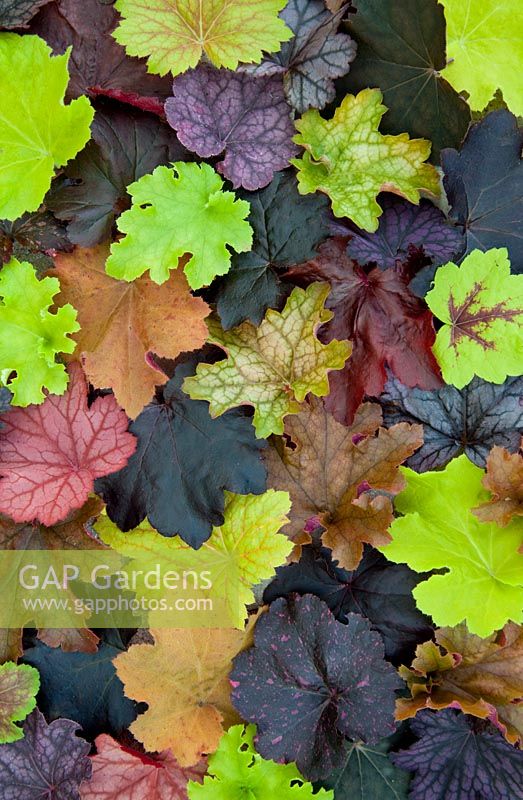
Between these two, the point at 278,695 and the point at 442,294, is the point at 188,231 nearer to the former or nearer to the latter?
the point at 442,294

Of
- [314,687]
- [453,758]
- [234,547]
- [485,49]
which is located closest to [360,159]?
[485,49]

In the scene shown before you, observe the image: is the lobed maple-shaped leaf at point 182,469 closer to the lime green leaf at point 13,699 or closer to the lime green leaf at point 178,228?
the lime green leaf at point 178,228

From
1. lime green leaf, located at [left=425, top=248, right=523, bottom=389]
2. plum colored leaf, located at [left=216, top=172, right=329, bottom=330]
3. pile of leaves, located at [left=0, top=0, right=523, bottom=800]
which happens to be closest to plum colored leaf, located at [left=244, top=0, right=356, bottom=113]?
pile of leaves, located at [left=0, top=0, right=523, bottom=800]

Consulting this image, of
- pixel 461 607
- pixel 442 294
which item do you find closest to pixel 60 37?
pixel 442 294

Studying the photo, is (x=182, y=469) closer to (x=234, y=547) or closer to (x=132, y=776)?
(x=234, y=547)

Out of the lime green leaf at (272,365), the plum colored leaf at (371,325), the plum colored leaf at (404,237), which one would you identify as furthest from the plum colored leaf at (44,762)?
the plum colored leaf at (404,237)

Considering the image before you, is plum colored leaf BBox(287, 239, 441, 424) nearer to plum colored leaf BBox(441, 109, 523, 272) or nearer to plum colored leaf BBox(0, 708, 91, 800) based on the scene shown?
plum colored leaf BBox(441, 109, 523, 272)
